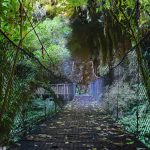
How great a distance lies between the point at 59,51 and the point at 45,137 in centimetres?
936

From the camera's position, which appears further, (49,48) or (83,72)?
(83,72)

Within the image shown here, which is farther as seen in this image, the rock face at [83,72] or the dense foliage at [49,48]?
the rock face at [83,72]

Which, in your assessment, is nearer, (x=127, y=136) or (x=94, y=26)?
(x=127, y=136)

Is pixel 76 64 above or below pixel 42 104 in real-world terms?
above

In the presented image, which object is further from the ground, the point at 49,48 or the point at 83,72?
the point at 83,72

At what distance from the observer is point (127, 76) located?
960 centimetres

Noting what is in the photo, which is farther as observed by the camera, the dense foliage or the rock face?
the rock face

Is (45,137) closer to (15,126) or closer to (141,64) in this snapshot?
(15,126)

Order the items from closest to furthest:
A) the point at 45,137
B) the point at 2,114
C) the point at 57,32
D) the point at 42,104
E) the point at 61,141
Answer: the point at 2,114
the point at 61,141
the point at 45,137
the point at 42,104
the point at 57,32

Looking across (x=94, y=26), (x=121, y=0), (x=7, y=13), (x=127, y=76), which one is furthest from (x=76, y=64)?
(x=7, y=13)

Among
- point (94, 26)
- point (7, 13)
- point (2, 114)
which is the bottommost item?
point (2, 114)

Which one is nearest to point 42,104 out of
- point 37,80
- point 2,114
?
point 37,80

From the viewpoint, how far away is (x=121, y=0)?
680cm

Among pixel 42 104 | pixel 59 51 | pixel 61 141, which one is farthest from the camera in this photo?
pixel 59 51
